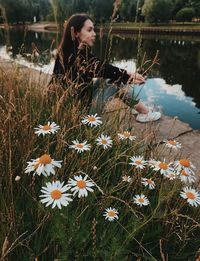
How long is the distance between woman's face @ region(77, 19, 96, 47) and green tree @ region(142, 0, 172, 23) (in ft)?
152

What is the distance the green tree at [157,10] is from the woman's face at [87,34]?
152 feet

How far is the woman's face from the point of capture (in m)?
3.42

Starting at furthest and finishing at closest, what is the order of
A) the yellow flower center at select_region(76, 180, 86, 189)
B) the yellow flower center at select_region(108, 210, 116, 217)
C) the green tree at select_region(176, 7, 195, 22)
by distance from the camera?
the green tree at select_region(176, 7, 195, 22), the yellow flower center at select_region(108, 210, 116, 217), the yellow flower center at select_region(76, 180, 86, 189)

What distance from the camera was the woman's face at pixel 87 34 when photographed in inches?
135

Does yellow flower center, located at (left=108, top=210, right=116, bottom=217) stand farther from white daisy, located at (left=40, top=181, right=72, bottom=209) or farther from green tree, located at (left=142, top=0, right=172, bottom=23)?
green tree, located at (left=142, top=0, right=172, bottom=23)

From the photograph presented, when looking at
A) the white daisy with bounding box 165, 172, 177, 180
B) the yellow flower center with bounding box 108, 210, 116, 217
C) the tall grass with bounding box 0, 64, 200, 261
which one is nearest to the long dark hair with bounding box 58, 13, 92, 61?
the tall grass with bounding box 0, 64, 200, 261

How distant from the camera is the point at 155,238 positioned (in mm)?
1578

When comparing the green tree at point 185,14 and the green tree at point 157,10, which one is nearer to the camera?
the green tree at point 157,10

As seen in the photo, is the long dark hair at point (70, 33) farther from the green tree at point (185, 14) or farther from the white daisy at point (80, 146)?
the green tree at point (185, 14)

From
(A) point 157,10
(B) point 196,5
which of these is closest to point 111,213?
(A) point 157,10

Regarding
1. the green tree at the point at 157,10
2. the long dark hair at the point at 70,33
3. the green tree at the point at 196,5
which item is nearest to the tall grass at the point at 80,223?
the long dark hair at the point at 70,33

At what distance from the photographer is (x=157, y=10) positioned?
49.2 m

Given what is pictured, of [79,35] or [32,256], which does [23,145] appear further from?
[79,35]

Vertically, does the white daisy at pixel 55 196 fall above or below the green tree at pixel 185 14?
above
